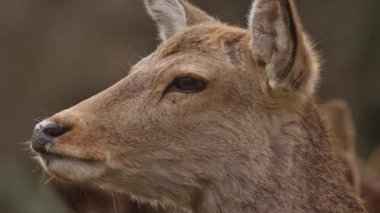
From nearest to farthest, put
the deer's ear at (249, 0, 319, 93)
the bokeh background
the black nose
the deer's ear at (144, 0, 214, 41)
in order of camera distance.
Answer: the black nose
the deer's ear at (249, 0, 319, 93)
the deer's ear at (144, 0, 214, 41)
the bokeh background

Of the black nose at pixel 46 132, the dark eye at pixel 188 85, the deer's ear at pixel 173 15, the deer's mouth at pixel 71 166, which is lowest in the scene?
the deer's mouth at pixel 71 166

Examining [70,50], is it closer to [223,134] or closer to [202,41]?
[202,41]

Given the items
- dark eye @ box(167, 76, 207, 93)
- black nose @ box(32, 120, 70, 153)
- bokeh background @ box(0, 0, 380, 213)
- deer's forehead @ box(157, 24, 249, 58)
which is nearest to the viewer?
black nose @ box(32, 120, 70, 153)

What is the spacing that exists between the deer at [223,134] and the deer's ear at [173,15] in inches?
42.1

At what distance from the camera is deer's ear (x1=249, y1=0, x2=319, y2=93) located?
770cm

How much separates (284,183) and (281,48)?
2.42 ft

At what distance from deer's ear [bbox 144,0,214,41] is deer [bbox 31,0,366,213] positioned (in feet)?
3.50

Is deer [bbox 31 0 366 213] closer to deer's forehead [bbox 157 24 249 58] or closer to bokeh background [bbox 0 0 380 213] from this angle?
deer's forehead [bbox 157 24 249 58]

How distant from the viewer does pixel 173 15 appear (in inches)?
358

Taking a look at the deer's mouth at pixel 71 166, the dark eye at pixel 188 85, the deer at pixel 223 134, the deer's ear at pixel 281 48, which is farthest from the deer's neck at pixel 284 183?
the deer's mouth at pixel 71 166

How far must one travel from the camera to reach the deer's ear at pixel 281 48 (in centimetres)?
770

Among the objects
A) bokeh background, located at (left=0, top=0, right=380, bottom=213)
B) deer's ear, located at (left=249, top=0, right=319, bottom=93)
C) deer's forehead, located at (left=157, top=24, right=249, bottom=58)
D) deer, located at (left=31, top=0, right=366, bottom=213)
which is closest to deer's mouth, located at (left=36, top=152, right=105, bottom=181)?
deer, located at (left=31, top=0, right=366, bottom=213)

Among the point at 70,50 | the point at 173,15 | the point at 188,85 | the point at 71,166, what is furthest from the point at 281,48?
the point at 70,50

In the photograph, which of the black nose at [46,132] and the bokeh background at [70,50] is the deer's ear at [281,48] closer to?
the black nose at [46,132]
